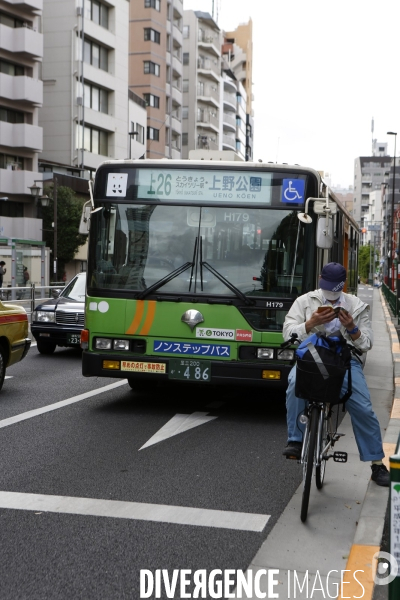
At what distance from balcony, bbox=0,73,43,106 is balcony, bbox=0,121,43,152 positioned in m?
1.58

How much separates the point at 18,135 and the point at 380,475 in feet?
151

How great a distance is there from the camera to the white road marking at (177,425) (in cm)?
792

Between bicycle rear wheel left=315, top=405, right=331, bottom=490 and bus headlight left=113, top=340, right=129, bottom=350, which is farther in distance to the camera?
bus headlight left=113, top=340, right=129, bottom=350

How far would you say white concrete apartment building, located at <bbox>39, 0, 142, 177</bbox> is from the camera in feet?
181

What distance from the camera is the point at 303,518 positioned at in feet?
17.1

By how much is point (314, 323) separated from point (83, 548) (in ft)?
6.72

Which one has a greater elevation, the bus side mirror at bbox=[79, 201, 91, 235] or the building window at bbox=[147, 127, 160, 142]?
the building window at bbox=[147, 127, 160, 142]

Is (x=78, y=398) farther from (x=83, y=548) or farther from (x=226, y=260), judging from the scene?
(x=83, y=548)

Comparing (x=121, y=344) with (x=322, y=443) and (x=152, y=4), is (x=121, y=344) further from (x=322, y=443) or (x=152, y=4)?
(x=152, y=4)

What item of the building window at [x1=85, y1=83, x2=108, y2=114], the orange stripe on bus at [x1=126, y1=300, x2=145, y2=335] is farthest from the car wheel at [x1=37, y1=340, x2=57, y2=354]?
the building window at [x1=85, y1=83, x2=108, y2=114]

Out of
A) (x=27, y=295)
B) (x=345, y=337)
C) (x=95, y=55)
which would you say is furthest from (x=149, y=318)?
(x=95, y=55)

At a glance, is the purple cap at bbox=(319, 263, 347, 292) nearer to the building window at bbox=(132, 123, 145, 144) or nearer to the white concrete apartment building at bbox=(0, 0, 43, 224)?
the white concrete apartment building at bbox=(0, 0, 43, 224)

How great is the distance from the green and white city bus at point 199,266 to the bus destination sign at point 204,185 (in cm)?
1

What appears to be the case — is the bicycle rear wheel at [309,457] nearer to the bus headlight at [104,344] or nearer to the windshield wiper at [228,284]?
the windshield wiper at [228,284]
